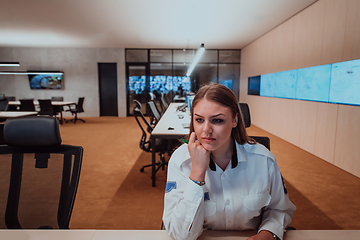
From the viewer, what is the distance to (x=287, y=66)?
5.60m

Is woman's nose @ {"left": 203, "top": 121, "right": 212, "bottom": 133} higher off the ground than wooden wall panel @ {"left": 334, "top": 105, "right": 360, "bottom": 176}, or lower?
higher

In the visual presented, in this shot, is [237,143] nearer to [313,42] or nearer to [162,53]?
[313,42]

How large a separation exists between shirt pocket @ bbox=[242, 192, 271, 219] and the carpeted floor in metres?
1.45

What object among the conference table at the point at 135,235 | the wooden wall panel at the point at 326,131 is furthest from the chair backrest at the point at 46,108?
the wooden wall panel at the point at 326,131

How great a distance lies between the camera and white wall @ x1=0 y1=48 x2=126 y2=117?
9672 millimetres

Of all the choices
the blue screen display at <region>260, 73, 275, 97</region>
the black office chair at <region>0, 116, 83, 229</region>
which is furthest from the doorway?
the black office chair at <region>0, 116, 83, 229</region>

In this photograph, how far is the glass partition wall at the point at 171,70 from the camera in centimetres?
991

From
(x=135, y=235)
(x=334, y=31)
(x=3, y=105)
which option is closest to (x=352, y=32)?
(x=334, y=31)

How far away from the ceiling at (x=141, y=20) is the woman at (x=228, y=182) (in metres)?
4.34

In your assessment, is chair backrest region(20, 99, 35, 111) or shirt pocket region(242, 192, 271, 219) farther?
chair backrest region(20, 99, 35, 111)

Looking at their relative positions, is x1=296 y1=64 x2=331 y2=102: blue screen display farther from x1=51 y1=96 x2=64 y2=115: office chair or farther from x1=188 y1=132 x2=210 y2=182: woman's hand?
x1=51 y1=96 x2=64 y2=115: office chair

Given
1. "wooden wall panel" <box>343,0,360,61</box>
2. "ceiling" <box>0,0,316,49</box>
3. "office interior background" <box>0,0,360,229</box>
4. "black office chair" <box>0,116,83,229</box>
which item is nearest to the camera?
"black office chair" <box>0,116,83,229</box>

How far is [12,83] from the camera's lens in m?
9.87

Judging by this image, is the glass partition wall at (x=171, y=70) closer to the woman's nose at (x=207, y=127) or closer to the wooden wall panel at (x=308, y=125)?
the wooden wall panel at (x=308, y=125)
